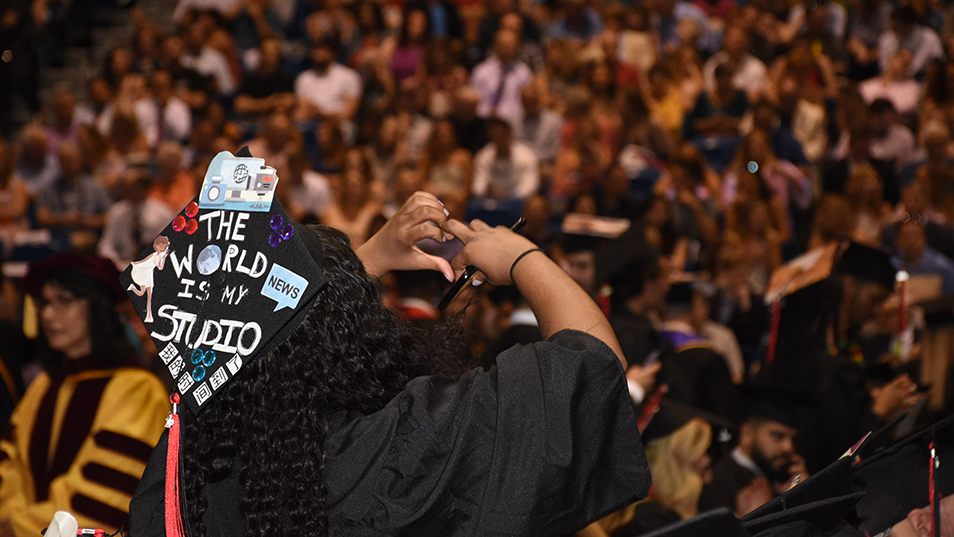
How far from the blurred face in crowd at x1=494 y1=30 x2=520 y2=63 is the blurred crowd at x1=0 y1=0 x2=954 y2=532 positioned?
0.12 feet

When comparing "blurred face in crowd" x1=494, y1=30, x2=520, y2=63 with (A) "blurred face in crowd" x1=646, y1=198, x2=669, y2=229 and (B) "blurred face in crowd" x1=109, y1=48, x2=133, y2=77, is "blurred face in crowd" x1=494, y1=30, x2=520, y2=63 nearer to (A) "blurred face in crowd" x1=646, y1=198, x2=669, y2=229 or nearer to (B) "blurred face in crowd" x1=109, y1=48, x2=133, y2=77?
(A) "blurred face in crowd" x1=646, y1=198, x2=669, y2=229

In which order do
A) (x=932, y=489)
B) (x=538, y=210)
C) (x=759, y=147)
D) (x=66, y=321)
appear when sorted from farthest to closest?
(x=759, y=147)
(x=538, y=210)
(x=66, y=321)
(x=932, y=489)

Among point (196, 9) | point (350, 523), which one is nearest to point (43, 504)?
point (350, 523)

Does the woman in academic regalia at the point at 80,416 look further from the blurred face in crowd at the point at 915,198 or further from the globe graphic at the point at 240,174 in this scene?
the blurred face in crowd at the point at 915,198

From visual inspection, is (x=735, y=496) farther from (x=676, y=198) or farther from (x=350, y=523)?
(x=676, y=198)

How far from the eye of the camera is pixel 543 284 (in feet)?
5.60

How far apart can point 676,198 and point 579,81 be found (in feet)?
7.55

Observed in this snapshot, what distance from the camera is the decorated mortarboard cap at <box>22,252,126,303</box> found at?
3729 mm

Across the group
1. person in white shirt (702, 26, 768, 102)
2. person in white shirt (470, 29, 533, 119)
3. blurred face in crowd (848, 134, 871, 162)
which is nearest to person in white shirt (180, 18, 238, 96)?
person in white shirt (470, 29, 533, 119)

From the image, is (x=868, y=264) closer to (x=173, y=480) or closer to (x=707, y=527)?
(x=707, y=527)

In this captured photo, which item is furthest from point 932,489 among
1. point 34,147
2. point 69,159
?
point 34,147

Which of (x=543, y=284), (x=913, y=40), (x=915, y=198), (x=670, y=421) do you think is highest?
(x=543, y=284)

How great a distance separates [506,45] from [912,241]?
14.6ft

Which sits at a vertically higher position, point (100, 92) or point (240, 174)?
point (240, 174)
